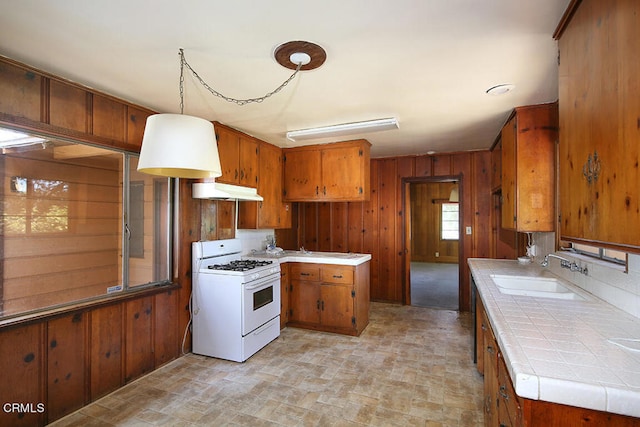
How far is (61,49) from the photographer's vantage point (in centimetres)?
183

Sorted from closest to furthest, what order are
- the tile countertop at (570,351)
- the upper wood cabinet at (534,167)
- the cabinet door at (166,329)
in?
the tile countertop at (570,351) < the upper wood cabinet at (534,167) < the cabinet door at (166,329)

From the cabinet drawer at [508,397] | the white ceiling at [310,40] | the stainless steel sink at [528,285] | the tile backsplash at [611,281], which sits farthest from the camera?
the stainless steel sink at [528,285]

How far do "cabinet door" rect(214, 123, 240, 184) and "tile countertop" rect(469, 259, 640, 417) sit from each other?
105 inches

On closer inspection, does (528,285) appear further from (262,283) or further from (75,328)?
(75,328)

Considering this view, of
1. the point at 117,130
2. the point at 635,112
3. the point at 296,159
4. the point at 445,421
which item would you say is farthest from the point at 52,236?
the point at 635,112

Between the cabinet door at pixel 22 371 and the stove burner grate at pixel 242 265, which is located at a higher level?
the stove burner grate at pixel 242 265

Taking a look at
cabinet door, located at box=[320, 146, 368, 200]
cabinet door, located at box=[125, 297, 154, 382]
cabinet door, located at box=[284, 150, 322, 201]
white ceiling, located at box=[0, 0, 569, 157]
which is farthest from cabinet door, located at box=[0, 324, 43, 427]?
cabinet door, located at box=[320, 146, 368, 200]

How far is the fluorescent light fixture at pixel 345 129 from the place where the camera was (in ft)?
10.3

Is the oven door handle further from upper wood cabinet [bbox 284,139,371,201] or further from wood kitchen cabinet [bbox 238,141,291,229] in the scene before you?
upper wood cabinet [bbox 284,139,371,201]

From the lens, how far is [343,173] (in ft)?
13.3

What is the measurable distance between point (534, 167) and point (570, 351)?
6.30ft

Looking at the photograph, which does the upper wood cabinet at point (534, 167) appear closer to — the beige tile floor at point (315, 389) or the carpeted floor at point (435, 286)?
the beige tile floor at point (315, 389)

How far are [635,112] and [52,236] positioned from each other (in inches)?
129

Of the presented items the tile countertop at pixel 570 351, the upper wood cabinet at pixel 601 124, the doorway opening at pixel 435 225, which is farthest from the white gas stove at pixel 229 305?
the doorway opening at pixel 435 225
